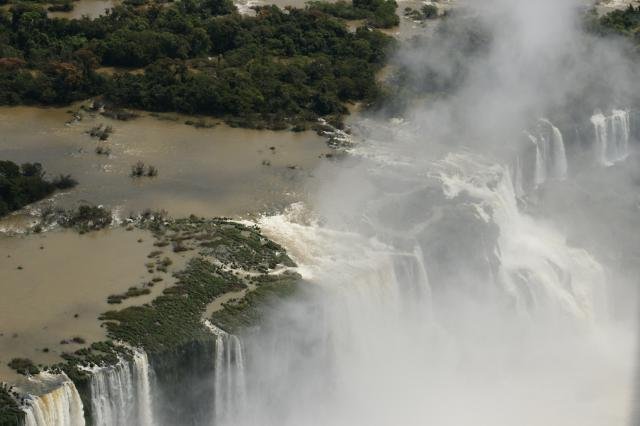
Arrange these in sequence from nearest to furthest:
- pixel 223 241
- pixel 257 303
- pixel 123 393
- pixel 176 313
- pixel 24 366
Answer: pixel 24 366
pixel 123 393
pixel 176 313
pixel 257 303
pixel 223 241

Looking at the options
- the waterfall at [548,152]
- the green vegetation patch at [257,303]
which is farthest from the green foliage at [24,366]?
the waterfall at [548,152]

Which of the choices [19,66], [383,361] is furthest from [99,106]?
[383,361]

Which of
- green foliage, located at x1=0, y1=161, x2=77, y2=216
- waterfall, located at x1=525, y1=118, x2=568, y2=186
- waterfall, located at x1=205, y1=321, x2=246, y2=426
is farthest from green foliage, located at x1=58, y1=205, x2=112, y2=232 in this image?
waterfall, located at x1=525, y1=118, x2=568, y2=186

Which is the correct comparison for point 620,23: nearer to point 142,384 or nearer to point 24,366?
point 142,384

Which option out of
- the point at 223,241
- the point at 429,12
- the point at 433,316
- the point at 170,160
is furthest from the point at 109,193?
the point at 429,12

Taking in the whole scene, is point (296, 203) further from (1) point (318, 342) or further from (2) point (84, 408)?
(2) point (84, 408)

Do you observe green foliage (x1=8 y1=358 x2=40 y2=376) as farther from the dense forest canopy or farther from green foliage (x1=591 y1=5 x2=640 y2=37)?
green foliage (x1=591 y1=5 x2=640 y2=37)
